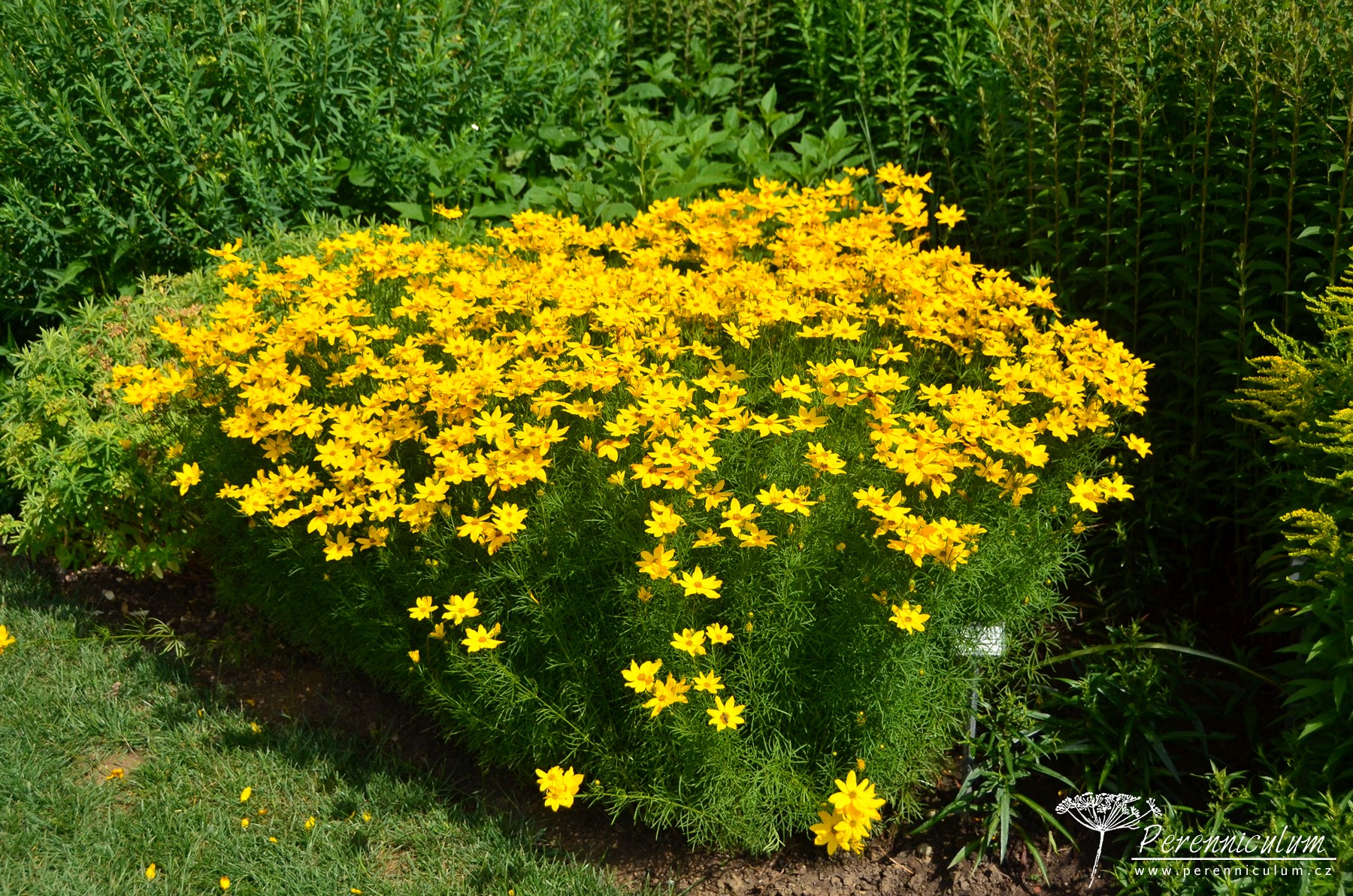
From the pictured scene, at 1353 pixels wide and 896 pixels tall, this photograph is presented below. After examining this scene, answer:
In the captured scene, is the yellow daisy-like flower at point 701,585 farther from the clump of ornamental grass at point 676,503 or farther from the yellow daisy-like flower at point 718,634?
the yellow daisy-like flower at point 718,634

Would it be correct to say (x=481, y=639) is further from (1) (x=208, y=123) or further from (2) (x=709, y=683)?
(1) (x=208, y=123)

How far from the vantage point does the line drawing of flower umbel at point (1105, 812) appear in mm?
3025

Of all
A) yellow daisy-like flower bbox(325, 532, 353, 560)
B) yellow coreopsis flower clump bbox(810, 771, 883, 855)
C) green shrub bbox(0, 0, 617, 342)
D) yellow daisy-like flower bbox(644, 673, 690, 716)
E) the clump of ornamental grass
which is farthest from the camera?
green shrub bbox(0, 0, 617, 342)

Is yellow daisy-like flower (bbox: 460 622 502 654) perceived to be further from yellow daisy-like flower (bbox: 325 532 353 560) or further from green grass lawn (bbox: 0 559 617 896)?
green grass lawn (bbox: 0 559 617 896)

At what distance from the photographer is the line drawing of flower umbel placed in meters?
3.03

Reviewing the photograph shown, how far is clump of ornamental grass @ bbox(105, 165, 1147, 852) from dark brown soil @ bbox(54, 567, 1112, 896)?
0.11 m

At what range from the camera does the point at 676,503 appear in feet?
9.67

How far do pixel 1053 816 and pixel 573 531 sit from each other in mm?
1477

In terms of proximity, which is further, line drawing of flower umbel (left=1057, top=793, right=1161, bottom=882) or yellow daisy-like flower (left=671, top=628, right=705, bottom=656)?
line drawing of flower umbel (left=1057, top=793, right=1161, bottom=882)

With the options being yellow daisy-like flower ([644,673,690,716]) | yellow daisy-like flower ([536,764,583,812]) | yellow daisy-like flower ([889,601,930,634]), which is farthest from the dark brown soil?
yellow daisy-like flower ([889,601,930,634])

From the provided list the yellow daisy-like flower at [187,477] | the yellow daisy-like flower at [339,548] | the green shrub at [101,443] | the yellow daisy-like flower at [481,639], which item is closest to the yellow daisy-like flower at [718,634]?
the yellow daisy-like flower at [481,639]

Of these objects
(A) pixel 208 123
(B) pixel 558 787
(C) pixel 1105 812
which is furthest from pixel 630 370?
(A) pixel 208 123

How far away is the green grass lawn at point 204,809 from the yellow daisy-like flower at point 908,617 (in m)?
1.06

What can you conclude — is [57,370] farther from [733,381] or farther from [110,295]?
[733,381]
